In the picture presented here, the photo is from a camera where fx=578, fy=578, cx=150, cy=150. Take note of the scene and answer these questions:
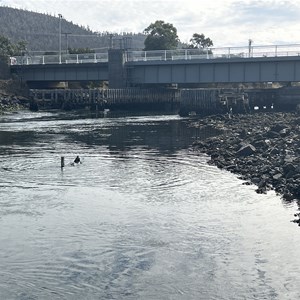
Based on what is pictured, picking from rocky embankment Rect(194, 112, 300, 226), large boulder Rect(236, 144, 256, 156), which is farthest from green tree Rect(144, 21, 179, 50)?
large boulder Rect(236, 144, 256, 156)

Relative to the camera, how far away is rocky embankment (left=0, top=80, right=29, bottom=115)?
10112 centimetres

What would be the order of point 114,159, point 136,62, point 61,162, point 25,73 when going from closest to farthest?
1. point 61,162
2. point 114,159
3. point 136,62
4. point 25,73

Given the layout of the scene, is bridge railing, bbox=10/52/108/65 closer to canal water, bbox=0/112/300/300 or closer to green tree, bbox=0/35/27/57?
green tree, bbox=0/35/27/57

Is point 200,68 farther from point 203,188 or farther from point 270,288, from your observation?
point 270,288

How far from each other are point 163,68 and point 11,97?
98.6 ft

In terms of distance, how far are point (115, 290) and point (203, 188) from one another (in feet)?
49.8

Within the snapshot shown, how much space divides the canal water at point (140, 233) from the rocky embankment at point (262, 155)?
992 millimetres

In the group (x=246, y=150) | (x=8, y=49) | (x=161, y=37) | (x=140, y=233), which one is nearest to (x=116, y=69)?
(x=161, y=37)

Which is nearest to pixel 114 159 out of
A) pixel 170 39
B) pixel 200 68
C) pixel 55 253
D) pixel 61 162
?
pixel 61 162

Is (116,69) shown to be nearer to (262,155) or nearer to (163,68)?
(163,68)

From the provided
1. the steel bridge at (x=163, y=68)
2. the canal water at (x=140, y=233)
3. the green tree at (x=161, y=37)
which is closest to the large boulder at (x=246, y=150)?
the canal water at (x=140, y=233)

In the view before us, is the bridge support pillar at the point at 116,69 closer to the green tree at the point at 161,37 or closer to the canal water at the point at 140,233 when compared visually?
the green tree at the point at 161,37

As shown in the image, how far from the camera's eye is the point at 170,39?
138750mm

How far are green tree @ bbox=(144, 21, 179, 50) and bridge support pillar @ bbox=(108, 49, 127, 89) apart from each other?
3446 centimetres
